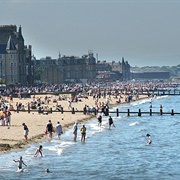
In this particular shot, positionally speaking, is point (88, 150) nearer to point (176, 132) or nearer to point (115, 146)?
point (115, 146)

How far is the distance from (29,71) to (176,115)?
91366 millimetres

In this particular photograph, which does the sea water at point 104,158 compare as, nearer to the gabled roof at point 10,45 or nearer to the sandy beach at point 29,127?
the sandy beach at point 29,127

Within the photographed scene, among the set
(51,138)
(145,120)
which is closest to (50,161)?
(51,138)

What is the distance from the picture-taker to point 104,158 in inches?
1583

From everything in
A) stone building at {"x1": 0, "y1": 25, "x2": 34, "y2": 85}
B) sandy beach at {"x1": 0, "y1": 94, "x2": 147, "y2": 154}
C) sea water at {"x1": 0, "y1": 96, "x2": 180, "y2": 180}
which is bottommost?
sea water at {"x1": 0, "y1": 96, "x2": 180, "y2": 180}

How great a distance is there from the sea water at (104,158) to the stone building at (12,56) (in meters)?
103

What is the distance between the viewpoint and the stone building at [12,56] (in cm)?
15788

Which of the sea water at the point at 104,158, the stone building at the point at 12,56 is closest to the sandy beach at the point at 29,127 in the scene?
the sea water at the point at 104,158

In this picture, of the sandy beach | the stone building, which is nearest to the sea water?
the sandy beach

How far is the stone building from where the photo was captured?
158 meters

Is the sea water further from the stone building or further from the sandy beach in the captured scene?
the stone building

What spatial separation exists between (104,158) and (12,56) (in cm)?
11980

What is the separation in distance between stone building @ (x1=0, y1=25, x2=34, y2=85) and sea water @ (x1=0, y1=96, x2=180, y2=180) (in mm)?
102823

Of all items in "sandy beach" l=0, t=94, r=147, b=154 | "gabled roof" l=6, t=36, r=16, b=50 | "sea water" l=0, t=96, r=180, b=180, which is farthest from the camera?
"gabled roof" l=6, t=36, r=16, b=50
